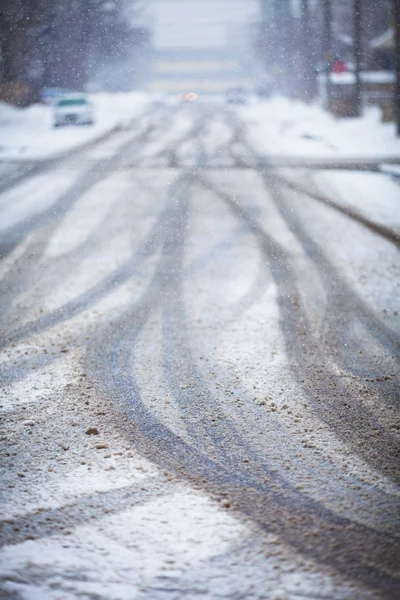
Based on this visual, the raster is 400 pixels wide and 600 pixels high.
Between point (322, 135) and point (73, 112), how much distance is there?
37.4ft

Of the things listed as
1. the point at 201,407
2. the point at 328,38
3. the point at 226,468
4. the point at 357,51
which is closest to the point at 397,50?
the point at 357,51

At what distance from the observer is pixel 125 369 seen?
195 inches

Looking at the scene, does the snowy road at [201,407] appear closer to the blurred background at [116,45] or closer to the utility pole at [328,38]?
the blurred background at [116,45]

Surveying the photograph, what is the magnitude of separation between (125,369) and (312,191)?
8376mm

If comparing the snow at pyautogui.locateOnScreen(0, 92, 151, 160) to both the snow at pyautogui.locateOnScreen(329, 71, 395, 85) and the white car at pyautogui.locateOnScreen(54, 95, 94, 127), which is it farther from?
the snow at pyautogui.locateOnScreen(329, 71, 395, 85)

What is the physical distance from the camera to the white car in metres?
25.0

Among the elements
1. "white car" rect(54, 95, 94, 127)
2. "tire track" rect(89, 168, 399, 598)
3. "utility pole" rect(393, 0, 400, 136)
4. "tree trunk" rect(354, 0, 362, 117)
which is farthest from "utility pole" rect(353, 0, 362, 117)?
"tire track" rect(89, 168, 399, 598)

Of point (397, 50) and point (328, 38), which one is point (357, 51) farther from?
point (328, 38)

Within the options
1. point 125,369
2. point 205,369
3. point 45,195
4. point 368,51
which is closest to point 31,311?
point 125,369

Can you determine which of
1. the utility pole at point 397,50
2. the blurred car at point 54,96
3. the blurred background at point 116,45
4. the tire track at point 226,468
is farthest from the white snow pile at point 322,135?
the tire track at point 226,468

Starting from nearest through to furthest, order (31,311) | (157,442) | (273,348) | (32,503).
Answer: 1. (32,503)
2. (157,442)
3. (273,348)
4. (31,311)

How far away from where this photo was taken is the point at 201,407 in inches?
169

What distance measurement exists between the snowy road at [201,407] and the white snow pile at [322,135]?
7.73 meters

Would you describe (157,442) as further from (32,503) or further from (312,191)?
(312,191)
